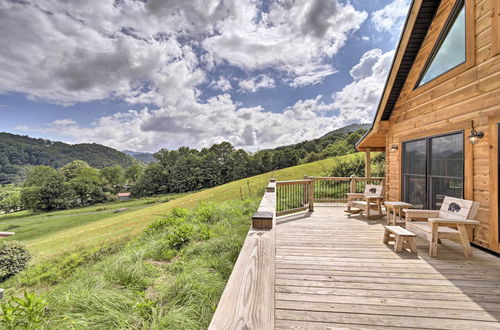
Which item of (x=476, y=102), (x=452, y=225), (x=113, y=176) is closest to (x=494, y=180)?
(x=452, y=225)

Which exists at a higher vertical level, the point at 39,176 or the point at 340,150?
the point at 340,150

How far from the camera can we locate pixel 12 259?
7254mm

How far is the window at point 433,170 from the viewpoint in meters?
4.25

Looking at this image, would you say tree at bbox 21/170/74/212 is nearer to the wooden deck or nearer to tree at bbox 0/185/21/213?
tree at bbox 0/185/21/213

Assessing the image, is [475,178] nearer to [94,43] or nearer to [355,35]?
[355,35]

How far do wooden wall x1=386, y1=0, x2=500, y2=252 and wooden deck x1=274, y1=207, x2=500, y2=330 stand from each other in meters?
0.97

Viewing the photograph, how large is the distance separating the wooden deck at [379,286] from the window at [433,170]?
1.22 m

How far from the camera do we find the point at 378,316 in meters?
2.03

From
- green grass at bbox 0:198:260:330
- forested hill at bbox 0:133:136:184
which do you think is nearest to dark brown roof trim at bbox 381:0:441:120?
green grass at bbox 0:198:260:330

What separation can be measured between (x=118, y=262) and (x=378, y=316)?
377cm

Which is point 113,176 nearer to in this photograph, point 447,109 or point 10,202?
point 10,202

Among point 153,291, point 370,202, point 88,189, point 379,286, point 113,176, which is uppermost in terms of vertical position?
point 370,202

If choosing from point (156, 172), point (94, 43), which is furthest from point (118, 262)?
point (156, 172)

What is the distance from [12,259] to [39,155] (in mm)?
96364
